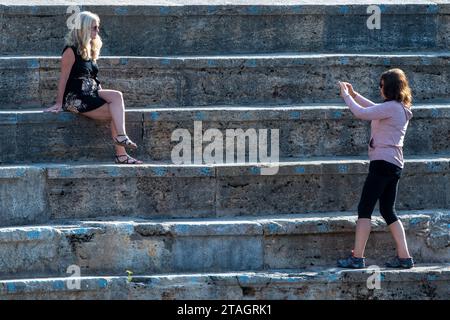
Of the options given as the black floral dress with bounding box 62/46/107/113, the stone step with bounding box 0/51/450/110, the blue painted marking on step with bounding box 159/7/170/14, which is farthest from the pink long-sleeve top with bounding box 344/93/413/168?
the blue painted marking on step with bounding box 159/7/170/14

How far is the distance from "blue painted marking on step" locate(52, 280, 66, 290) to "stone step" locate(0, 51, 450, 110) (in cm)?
208

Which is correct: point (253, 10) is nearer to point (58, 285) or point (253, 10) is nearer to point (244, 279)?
point (244, 279)

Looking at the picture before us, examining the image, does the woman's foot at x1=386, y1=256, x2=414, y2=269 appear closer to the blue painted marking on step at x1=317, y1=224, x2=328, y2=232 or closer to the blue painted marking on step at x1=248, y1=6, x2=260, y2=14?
the blue painted marking on step at x1=317, y1=224, x2=328, y2=232

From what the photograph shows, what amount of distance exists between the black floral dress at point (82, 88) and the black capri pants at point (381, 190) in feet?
6.97

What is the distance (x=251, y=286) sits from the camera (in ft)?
25.0

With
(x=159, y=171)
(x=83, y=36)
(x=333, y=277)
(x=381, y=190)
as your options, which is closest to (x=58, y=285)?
(x=159, y=171)

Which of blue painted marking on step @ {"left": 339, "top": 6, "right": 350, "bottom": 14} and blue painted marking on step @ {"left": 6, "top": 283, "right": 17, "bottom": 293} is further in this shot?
blue painted marking on step @ {"left": 339, "top": 6, "right": 350, "bottom": 14}

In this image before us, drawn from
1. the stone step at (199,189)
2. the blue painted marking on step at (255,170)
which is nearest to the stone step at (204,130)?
the stone step at (199,189)

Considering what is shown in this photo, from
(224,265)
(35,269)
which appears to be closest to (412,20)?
(224,265)

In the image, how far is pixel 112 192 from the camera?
809cm

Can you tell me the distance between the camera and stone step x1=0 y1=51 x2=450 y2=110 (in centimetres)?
902

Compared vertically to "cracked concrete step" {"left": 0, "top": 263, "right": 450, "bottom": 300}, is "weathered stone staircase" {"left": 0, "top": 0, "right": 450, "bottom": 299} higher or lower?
higher

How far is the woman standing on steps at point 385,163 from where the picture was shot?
7.75 m
